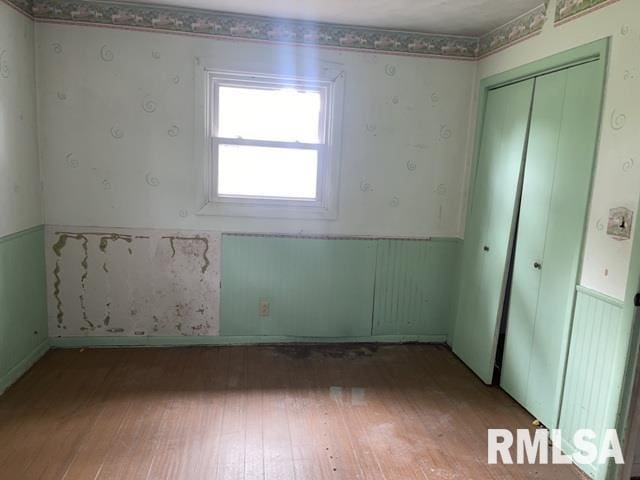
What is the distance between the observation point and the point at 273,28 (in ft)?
10.1

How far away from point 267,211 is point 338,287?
824mm

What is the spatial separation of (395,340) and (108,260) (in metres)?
2.31

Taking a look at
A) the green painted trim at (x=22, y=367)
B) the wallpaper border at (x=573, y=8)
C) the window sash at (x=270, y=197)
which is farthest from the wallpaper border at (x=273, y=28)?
the green painted trim at (x=22, y=367)

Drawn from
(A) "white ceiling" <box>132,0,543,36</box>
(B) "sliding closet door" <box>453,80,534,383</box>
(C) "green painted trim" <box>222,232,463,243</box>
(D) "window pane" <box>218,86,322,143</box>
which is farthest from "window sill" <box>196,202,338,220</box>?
(A) "white ceiling" <box>132,0,543,36</box>

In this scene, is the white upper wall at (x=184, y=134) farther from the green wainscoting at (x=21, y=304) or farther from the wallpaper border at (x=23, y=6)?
the green wainscoting at (x=21, y=304)

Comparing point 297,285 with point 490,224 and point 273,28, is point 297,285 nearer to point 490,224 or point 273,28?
point 490,224

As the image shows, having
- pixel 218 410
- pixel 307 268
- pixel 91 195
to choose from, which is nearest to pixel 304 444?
pixel 218 410

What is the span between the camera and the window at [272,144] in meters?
3.16

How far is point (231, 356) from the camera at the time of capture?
319cm


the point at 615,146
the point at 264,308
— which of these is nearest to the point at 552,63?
the point at 615,146

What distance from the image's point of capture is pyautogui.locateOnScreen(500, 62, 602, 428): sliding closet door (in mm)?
2229

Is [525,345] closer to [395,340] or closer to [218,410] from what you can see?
[395,340]

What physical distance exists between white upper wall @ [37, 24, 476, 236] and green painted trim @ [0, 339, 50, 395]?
91cm

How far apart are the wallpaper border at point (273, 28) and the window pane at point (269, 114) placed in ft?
1.19
